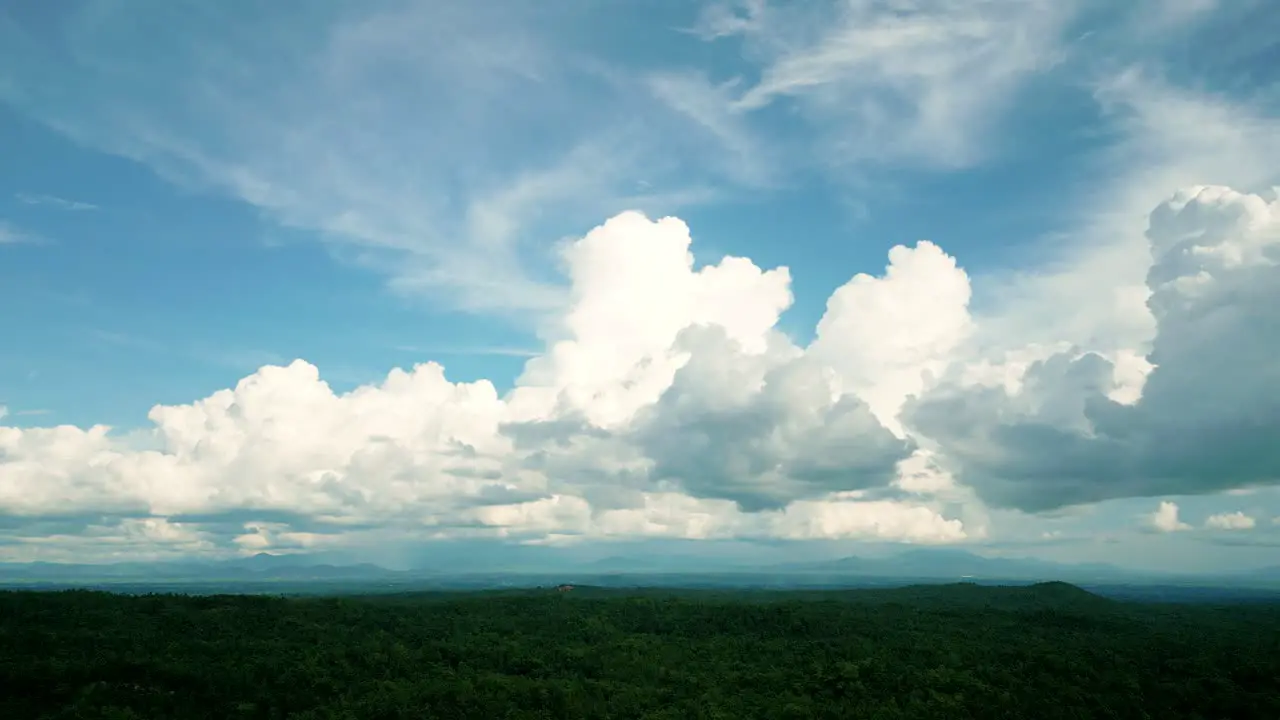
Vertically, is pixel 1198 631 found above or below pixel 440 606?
below

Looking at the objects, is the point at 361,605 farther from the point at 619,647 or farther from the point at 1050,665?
the point at 1050,665

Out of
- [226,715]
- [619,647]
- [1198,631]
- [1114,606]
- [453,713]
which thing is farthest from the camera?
[1114,606]

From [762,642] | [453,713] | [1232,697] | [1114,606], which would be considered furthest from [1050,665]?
[1114,606]

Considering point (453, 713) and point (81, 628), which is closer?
point (453, 713)

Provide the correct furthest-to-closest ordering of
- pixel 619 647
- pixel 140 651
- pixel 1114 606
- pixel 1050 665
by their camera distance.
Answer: pixel 1114 606, pixel 619 647, pixel 1050 665, pixel 140 651

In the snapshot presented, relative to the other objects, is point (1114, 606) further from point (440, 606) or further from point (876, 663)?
point (440, 606)

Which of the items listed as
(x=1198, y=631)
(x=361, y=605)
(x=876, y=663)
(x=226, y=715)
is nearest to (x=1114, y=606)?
(x=1198, y=631)
